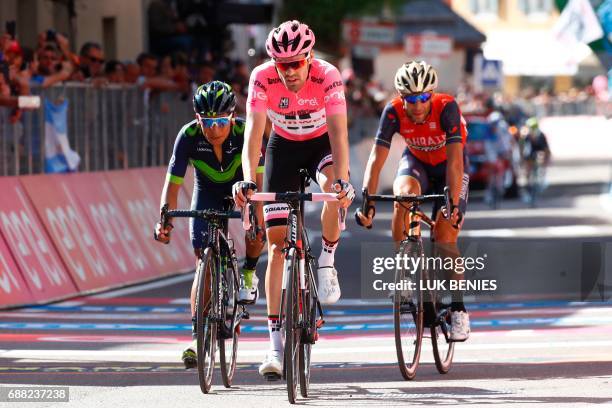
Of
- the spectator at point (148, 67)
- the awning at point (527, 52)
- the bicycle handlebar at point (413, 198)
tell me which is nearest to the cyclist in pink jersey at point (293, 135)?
the bicycle handlebar at point (413, 198)

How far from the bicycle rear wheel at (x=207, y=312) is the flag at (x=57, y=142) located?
7574 millimetres

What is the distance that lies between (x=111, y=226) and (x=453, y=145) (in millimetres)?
7714

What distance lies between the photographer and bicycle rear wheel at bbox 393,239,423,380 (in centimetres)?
1078

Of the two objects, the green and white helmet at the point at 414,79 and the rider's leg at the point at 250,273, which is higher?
the green and white helmet at the point at 414,79

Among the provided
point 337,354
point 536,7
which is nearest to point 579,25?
point 337,354

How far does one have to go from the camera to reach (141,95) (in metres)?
20.6

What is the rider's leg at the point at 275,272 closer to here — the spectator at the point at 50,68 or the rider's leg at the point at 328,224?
the rider's leg at the point at 328,224

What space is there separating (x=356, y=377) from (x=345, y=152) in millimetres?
1816

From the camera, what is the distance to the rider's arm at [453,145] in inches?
435

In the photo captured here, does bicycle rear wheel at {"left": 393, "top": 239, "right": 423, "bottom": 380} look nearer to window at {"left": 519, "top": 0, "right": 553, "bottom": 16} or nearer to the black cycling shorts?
the black cycling shorts

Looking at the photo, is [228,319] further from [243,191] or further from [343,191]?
[343,191]

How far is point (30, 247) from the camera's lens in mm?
16422

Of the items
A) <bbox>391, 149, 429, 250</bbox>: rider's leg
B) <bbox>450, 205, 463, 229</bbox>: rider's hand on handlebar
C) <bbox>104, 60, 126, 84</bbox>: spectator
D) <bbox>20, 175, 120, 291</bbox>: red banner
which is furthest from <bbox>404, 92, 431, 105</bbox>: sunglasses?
<bbox>104, 60, 126, 84</bbox>: spectator

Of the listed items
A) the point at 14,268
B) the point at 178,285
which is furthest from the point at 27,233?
the point at 178,285
